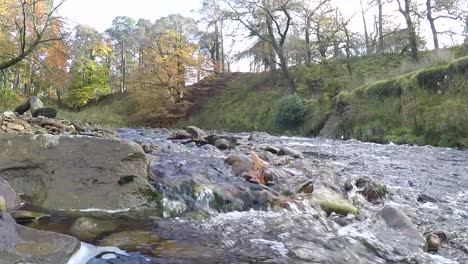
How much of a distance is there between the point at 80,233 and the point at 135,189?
114 centimetres

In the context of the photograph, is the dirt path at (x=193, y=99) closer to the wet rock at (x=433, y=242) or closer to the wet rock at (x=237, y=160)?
the wet rock at (x=237, y=160)

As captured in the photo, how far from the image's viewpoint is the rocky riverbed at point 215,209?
9.16 feet

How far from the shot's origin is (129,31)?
48188 mm

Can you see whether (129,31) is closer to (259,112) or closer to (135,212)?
(259,112)

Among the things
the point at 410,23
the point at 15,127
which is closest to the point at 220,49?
the point at 410,23

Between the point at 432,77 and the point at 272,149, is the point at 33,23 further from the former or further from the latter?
the point at 432,77

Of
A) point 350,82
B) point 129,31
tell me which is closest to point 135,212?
Result: point 350,82

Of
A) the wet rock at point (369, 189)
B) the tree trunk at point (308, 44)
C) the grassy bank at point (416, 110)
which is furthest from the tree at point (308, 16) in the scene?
the wet rock at point (369, 189)

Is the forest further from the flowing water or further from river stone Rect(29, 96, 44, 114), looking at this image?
the flowing water

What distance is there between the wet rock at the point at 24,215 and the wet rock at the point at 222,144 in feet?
16.7

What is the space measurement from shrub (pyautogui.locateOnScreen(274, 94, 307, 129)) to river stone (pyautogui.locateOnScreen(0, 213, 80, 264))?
16.4 meters

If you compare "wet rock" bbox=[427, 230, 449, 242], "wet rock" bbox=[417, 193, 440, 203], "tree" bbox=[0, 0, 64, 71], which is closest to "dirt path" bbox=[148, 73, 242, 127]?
"tree" bbox=[0, 0, 64, 71]

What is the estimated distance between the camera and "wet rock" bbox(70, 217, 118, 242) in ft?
9.17

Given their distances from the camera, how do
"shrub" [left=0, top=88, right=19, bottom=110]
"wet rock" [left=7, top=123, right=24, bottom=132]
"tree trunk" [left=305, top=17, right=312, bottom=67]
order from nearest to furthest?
"wet rock" [left=7, top=123, right=24, bottom=132], "shrub" [left=0, top=88, right=19, bottom=110], "tree trunk" [left=305, top=17, right=312, bottom=67]
